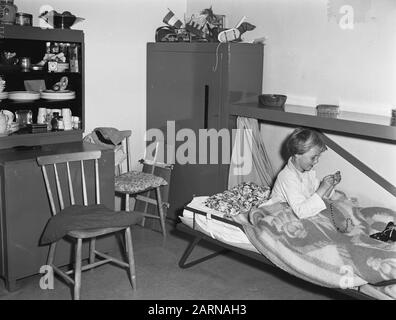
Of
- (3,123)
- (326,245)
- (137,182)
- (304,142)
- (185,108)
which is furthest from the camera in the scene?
(185,108)

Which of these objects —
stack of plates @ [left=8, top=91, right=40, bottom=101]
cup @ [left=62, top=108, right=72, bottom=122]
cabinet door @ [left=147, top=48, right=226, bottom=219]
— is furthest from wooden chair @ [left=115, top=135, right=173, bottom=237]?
stack of plates @ [left=8, top=91, right=40, bottom=101]

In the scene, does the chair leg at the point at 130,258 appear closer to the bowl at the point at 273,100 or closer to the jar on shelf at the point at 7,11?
the bowl at the point at 273,100

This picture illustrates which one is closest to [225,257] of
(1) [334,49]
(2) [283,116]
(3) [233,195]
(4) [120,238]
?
(3) [233,195]

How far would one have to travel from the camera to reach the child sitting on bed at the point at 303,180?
3330mm

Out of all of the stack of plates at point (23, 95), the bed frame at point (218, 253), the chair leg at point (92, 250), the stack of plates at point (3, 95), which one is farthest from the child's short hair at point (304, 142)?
the stack of plates at point (3, 95)

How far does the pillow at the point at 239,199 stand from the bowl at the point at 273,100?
71 cm

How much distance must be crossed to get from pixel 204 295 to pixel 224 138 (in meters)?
1.47

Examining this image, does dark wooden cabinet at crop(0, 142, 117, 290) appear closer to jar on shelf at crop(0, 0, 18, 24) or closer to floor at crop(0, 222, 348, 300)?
floor at crop(0, 222, 348, 300)

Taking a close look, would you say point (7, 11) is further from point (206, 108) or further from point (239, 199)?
point (239, 199)

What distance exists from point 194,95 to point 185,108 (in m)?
0.17

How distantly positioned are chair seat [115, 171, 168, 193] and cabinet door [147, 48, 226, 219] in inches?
12.8

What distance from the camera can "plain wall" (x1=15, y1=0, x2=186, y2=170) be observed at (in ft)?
14.9

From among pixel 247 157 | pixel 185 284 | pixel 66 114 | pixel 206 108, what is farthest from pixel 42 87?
pixel 185 284

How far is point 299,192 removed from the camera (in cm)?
338
